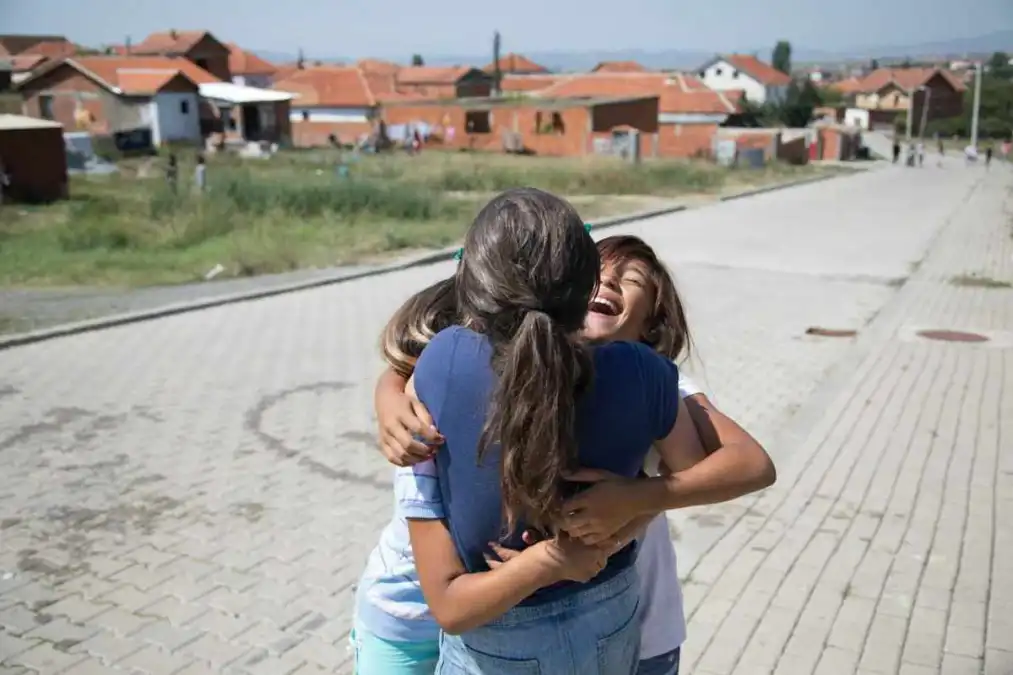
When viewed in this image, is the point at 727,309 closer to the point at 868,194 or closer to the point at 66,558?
the point at 66,558

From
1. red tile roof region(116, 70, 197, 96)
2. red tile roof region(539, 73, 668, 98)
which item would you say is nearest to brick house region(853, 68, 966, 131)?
red tile roof region(539, 73, 668, 98)

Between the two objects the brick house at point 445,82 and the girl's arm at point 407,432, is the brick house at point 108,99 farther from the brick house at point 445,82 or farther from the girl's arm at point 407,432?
the girl's arm at point 407,432

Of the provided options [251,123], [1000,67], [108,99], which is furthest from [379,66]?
[1000,67]

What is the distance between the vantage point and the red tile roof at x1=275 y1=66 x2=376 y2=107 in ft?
195

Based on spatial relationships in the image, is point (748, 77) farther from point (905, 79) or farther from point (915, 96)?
point (915, 96)

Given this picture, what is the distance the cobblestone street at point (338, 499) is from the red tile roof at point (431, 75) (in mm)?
69209

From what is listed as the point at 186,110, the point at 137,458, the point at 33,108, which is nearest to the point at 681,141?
the point at 186,110

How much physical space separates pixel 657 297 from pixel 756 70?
115 meters

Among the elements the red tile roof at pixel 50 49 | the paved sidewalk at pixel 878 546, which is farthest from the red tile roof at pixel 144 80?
the paved sidewalk at pixel 878 546

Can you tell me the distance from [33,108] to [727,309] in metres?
41.6

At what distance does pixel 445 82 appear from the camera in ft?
254

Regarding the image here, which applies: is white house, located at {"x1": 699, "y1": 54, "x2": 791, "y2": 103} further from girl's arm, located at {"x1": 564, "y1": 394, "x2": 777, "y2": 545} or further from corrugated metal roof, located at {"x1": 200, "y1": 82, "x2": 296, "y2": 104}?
girl's arm, located at {"x1": 564, "y1": 394, "x2": 777, "y2": 545}

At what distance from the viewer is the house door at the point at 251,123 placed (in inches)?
1889

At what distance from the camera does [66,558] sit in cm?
460
